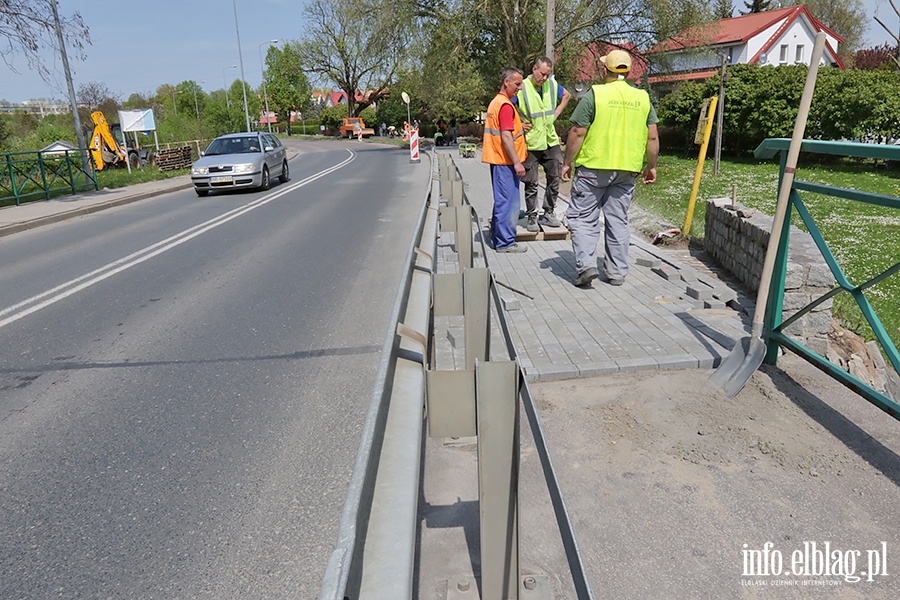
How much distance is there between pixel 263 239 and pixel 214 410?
6.67m

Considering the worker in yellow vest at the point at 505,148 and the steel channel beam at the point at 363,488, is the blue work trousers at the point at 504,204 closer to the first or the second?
the worker in yellow vest at the point at 505,148

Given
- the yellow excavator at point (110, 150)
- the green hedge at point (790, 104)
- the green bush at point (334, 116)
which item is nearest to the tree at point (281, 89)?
the green bush at point (334, 116)

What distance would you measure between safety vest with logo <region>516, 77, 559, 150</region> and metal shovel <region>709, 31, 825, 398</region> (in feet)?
16.5

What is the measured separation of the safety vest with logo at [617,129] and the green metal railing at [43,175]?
15662 millimetres

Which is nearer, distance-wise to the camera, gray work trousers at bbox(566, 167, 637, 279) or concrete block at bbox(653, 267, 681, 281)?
gray work trousers at bbox(566, 167, 637, 279)

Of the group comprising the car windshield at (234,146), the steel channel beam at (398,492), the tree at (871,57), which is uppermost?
the tree at (871,57)

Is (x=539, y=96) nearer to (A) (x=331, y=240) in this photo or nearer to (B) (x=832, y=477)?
(A) (x=331, y=240)

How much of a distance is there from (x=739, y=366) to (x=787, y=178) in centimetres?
121

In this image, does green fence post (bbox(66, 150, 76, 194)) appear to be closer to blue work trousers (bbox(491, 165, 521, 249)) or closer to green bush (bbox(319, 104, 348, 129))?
blue work trousers (bbox(491, 165, 521, 249))

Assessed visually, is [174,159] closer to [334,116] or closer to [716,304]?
[716,304]

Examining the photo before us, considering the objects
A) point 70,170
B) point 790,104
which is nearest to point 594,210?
point 70,170

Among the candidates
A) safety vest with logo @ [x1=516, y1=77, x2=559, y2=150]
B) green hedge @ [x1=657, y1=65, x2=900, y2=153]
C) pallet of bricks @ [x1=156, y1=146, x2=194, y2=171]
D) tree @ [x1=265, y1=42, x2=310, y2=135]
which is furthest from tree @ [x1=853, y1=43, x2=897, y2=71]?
tree @ [x1=265, y1=42, x2=310, y2=135]

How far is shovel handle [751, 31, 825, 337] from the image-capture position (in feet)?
12.9

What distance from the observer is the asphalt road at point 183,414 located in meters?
2.88
